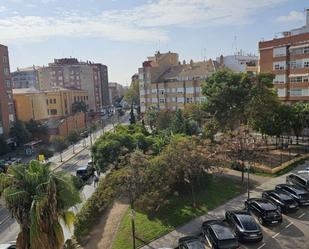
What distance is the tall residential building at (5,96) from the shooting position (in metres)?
60.0

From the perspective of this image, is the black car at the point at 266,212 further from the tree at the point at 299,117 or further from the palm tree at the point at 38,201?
the tree at the point at 299,117

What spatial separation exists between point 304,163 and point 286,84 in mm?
20744

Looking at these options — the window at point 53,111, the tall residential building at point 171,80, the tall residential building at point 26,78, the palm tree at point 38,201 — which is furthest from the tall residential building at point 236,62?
the tall residential building at point 26,78

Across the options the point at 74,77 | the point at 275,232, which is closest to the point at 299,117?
the point at 275,232

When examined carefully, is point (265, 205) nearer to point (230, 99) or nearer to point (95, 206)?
point (95, 206)

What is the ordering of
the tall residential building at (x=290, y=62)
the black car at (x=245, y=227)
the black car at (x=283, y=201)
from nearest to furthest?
the black car at (x=245, y=227)
the black car at (x=283, y=201)
the tall residential building at (x=290, y=62)

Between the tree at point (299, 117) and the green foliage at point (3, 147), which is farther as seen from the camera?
the green foliage at point (3, 147)

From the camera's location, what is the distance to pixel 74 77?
126 metres

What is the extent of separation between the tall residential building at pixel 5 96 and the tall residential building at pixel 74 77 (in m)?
55.3

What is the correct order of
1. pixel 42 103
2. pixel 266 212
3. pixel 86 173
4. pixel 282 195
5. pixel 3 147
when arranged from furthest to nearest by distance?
pixel 42 103 → pixel 3 147 → pixel 86 173 → pixel 282 195 → pixel 266 212

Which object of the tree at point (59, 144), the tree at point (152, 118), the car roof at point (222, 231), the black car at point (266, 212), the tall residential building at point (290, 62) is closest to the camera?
the car roof at point (222, 231)

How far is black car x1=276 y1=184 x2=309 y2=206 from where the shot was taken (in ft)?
80.1

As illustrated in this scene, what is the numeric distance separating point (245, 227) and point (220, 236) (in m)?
1.96

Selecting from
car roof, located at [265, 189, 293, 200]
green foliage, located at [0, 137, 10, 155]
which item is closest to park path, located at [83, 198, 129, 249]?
car roof, located at [265, 189, 293, 200]
